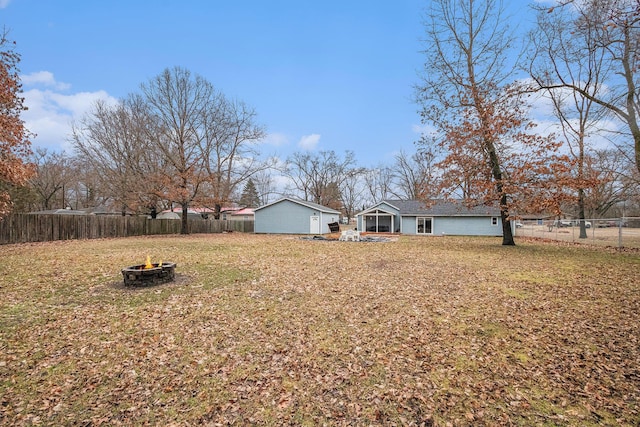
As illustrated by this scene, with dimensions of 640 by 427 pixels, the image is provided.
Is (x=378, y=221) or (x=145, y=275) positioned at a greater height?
(x=378, y=221)

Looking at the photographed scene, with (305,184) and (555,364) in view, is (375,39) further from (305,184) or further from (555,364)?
(305,184)

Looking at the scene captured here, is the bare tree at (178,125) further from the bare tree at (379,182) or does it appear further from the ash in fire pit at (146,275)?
the bare tree at (379,182)

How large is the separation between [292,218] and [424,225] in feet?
42.5

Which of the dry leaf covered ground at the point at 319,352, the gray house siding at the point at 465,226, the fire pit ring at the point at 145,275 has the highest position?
the gray house siding at the point at 465,226

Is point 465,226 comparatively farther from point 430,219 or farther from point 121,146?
point 121,146

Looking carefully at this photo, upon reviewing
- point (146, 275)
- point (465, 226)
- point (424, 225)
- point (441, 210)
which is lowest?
point (146, 275)

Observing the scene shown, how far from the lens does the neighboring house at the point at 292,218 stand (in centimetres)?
2939

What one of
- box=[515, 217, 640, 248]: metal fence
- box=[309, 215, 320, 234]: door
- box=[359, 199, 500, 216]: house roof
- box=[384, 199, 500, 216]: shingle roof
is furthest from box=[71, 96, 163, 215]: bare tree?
box=[515, 217, 640, 248]: metal fence

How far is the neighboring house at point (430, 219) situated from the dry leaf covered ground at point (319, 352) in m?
20.7

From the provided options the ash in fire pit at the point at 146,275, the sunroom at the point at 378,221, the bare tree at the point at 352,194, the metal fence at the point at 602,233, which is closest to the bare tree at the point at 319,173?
the bare tree at the point at 352,194

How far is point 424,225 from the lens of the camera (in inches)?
1152

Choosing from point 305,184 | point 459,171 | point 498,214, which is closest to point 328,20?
point 459,171

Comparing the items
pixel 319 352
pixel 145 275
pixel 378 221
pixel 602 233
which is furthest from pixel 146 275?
pixel 602 233

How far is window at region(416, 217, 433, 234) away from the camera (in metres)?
29.0
